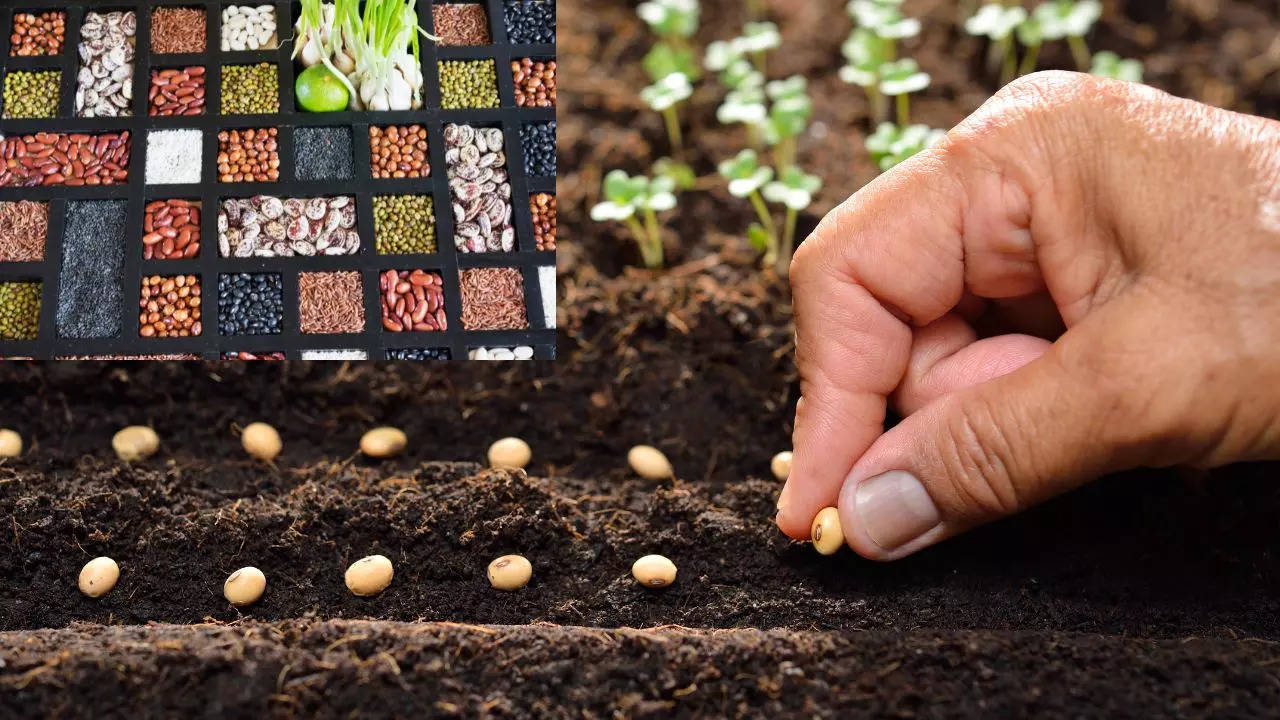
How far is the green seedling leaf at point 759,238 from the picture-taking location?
1.97 metres

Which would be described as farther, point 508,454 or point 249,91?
point 508,454

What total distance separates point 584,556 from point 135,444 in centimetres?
68

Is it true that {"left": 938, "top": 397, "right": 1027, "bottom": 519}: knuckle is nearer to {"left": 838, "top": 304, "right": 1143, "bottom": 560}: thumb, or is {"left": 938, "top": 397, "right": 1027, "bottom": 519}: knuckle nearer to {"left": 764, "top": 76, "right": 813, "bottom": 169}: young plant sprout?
{"left": 838, "top": 304, "right": 1143, "bottom": 560}: thumb

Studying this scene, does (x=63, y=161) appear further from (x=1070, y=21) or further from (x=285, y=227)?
(x=1070, y=21)

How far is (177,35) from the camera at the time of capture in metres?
1.43

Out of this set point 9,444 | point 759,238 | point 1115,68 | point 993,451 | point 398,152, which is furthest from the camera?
point 1115,68

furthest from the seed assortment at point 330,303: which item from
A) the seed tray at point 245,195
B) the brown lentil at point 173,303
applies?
the brown lentil at point 173,303

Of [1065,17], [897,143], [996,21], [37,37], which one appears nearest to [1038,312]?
[897,143]

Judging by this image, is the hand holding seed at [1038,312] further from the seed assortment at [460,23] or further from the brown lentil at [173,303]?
the brown lentil at [173,303]

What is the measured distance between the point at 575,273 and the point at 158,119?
2.50 ft

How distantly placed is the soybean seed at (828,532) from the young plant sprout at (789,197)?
0.57 m

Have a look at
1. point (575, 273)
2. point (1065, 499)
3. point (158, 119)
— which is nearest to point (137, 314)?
point (158, 119)

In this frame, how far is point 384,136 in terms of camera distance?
1439 millimetres

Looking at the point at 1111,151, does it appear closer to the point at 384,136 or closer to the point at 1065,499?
the point at 1065,499
